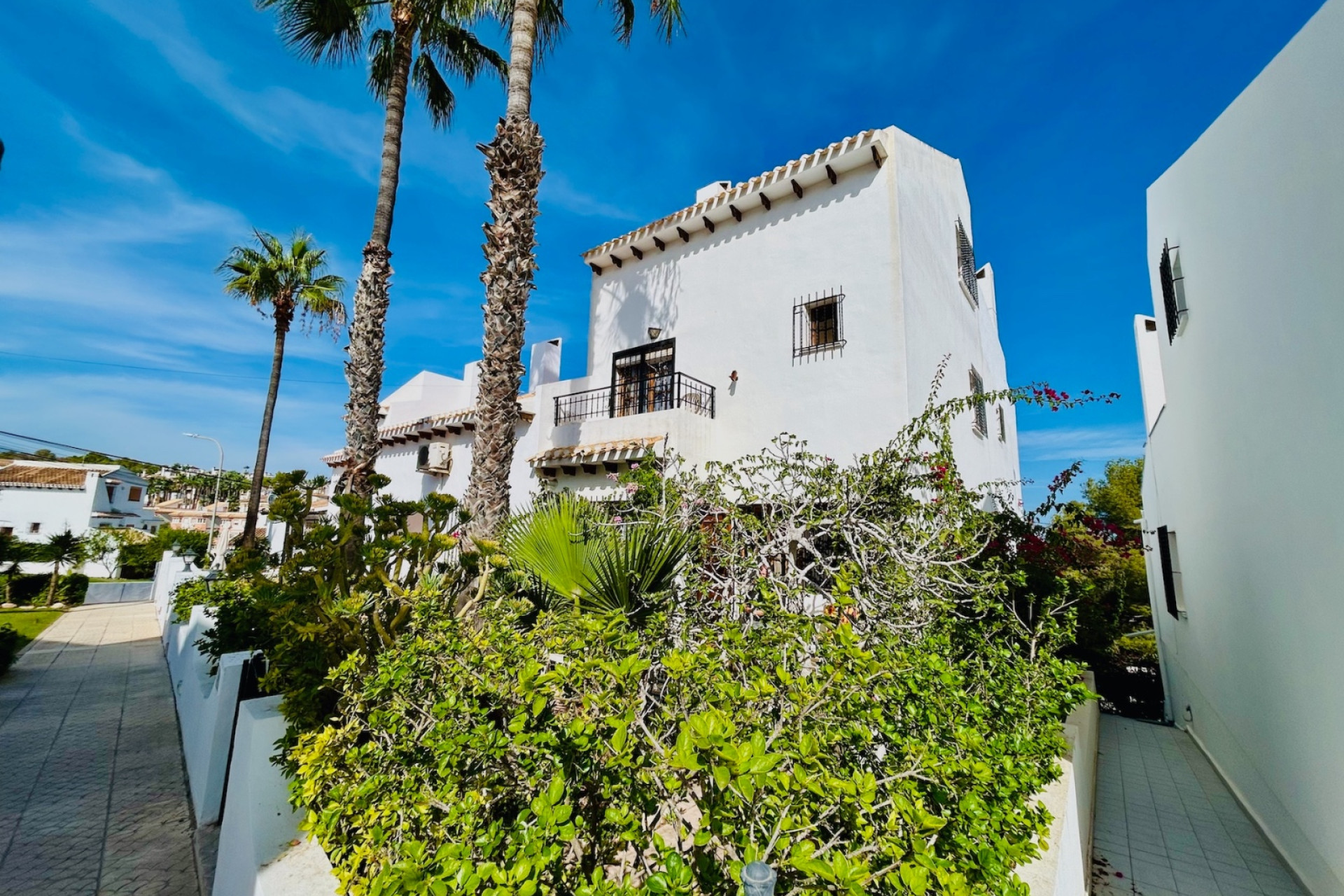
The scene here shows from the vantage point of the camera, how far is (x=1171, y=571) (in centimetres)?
1147

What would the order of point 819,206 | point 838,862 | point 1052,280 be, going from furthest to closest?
1. point 1052,280
2. point 819,206
3. point 838,862

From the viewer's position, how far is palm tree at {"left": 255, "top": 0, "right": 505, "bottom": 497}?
10.3 meters

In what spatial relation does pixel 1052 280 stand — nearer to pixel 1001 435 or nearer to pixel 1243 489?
pixel 1001 435

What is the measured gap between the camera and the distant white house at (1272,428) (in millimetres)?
4430

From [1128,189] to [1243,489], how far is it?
28.1 ft

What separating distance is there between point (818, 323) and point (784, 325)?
0.69 m

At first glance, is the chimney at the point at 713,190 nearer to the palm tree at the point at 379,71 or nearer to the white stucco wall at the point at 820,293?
the white stucco wall at the point at 820,293

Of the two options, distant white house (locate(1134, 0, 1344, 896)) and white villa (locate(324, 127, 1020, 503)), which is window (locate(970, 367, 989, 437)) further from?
distant white house (locate(1134, 0, 1344, 896))

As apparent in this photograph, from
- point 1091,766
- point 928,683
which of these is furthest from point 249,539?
point 1091,766

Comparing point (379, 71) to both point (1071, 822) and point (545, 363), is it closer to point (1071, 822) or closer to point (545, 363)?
point (545, 363)

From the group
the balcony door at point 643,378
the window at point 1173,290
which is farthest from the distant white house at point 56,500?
the window at point 1173,290

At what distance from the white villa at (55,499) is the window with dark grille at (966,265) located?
4917 cm

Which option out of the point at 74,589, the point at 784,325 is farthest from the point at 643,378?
the point at 74,589

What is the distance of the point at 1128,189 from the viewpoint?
38.2 feet
